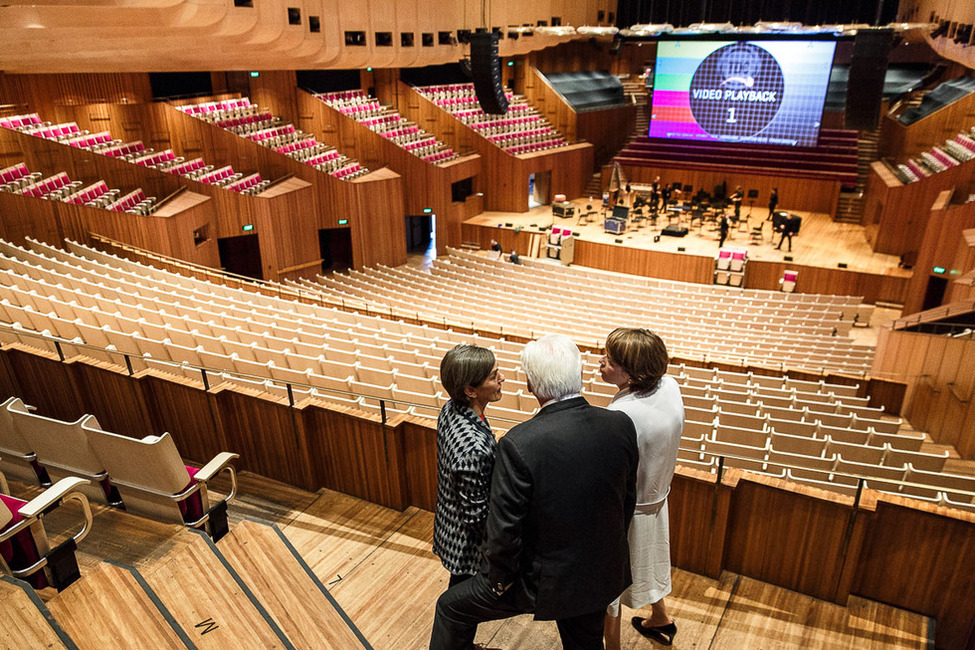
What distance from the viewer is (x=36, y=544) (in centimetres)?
219

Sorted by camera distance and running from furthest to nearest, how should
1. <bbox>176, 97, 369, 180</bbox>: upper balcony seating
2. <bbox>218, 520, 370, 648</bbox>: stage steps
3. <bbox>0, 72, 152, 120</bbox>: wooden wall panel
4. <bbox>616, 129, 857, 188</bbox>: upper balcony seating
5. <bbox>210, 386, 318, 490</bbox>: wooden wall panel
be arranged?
<bbox>616, 129, 857, 188</bbox>: upper balcony seating → <bbox>176, 97, 369, 180</bbox>: upper balcony seating → <bbox>0, 72, 152, 120</bbox>: wooden wall panel → <bbox>210, 386, 318, 490</bbox>: wooden wall panel → <bbox>218, 520, 370, 648</bbox>: stage steps

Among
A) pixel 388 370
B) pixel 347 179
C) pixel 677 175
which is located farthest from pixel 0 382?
pixel 677 175

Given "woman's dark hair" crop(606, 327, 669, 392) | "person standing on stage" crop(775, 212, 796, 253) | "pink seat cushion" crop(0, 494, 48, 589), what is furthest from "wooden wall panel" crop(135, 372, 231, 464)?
"person standing on stage" crop(775, 212, 796, 253)

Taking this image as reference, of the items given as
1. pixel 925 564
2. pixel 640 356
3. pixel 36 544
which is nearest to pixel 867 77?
pixel 925 564

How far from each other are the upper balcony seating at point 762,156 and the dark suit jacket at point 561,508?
14.8m

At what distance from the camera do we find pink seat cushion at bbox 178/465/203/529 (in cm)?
254

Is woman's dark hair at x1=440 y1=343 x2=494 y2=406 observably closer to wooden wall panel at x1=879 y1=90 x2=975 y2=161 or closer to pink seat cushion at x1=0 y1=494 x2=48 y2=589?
pink seat cushion at x1=0 y1=494 x2=48 y2=589

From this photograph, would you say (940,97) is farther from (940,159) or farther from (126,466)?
(126,466)

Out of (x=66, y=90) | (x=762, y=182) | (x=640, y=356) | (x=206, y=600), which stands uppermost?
(x=66, y=90)

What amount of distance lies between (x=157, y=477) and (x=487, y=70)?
31.4ft

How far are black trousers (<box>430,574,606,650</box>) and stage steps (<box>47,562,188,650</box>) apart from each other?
2.96 ft

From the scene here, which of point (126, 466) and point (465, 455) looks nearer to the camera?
point (465, 455)

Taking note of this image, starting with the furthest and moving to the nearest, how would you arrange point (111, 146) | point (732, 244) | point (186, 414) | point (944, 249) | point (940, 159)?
point (732, 244) → point (940, 159) → point (111, 146) → point (944, 249) → point (186, 414)

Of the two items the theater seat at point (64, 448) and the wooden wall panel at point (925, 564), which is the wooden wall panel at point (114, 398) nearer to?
the theater seat at point (64, 448)
